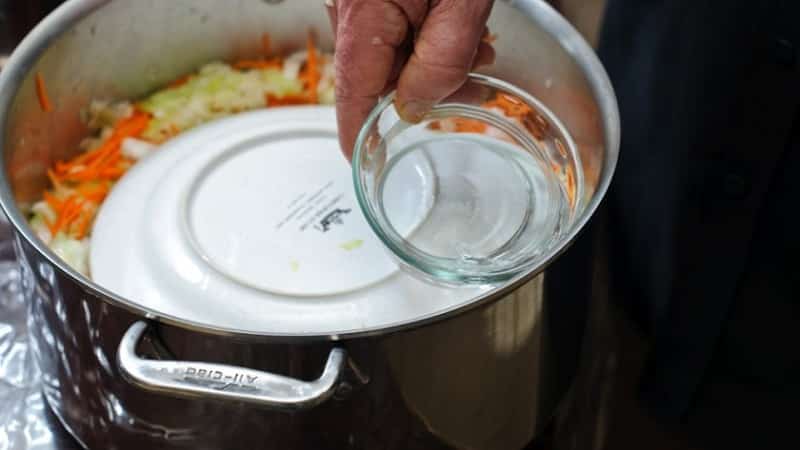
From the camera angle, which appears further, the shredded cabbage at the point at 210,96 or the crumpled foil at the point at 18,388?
the shredded cabbage at the point at 210,96

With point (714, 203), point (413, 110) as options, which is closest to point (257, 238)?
point (413, 110)

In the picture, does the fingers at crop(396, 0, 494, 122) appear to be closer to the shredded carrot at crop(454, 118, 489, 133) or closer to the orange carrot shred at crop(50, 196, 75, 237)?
the shredded carrot at crop(454, 118, 489, 133)

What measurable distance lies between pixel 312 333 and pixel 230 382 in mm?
51

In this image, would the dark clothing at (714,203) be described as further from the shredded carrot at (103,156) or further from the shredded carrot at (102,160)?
the shredded carrot at (103,156)

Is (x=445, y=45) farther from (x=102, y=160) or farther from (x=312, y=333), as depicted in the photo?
(x=102, y=160)

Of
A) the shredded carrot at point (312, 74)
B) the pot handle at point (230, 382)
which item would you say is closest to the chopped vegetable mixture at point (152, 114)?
the shredded carrot at point (312, 74)

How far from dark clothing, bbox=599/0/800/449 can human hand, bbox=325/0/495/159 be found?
271 mm

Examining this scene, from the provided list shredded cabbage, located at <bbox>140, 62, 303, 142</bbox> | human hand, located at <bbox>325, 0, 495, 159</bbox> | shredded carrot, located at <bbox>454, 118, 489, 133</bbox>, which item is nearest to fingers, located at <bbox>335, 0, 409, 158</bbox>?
human hand, located at <bbox>325, 0, 495, 159</bbox>

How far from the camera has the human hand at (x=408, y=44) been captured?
60 cm

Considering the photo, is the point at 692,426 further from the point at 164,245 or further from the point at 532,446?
the point at 164,245

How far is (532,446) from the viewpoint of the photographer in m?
0.68

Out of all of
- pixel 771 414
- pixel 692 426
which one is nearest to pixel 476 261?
pixel 692 426

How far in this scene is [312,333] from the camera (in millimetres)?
467

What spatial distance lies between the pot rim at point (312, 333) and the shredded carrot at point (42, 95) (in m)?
0.03
